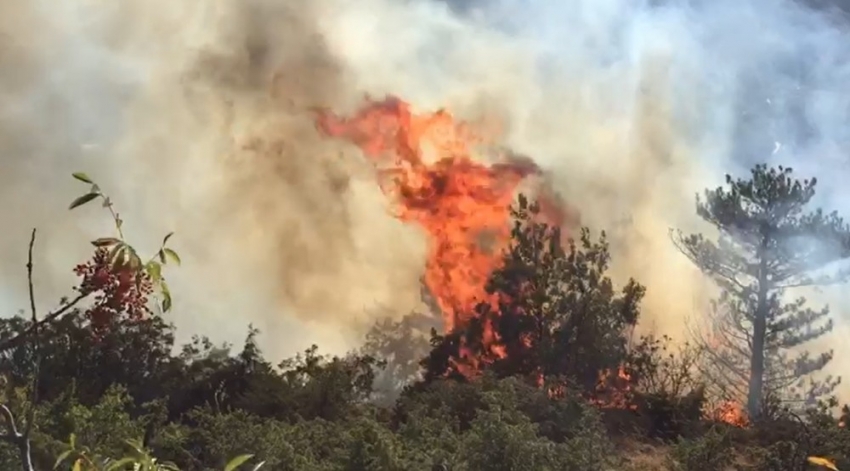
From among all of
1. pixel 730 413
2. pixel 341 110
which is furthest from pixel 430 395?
pixel 730 413

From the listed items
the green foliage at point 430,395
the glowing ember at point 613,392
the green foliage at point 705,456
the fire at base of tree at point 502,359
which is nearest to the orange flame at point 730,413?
the fire at base of tree at point 502,359

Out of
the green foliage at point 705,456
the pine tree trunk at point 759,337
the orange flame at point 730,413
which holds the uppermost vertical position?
the pine tree trunk at point 759,337

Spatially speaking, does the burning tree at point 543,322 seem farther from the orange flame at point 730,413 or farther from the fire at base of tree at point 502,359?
the orange flame at point 730,413

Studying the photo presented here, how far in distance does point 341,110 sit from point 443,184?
8.40 ft

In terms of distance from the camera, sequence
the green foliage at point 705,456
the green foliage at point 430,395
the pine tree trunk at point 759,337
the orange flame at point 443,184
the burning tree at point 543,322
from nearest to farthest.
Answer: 1. the green foliage at point 430,395
2. the green foliage at point 705,456
3. the burning tree at point 543,322
4. the pine tree trunk at point 759,337
5. the orange flame at point 443,184

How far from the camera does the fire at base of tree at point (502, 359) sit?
9.09 metres

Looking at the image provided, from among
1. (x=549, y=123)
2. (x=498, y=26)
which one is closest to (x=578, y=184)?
(x=549, y=123)

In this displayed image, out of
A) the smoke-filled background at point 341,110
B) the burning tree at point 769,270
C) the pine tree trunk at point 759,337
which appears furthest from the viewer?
the pine tree trunk at point 759,337

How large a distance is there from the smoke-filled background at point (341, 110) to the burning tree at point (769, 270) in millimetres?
1236

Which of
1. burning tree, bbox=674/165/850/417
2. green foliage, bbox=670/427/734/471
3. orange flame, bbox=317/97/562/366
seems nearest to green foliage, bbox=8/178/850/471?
green foliage, bbox=670/427/734/471

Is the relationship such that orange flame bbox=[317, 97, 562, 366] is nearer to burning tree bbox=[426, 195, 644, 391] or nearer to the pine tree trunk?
burning tree bbox=[426, 195, 644, 391]

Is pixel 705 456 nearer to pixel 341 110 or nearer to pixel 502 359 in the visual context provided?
pixel 502 359

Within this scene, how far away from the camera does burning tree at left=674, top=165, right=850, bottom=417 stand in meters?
15.4

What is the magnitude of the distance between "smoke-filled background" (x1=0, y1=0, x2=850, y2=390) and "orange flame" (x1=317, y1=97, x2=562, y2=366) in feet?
1.18
